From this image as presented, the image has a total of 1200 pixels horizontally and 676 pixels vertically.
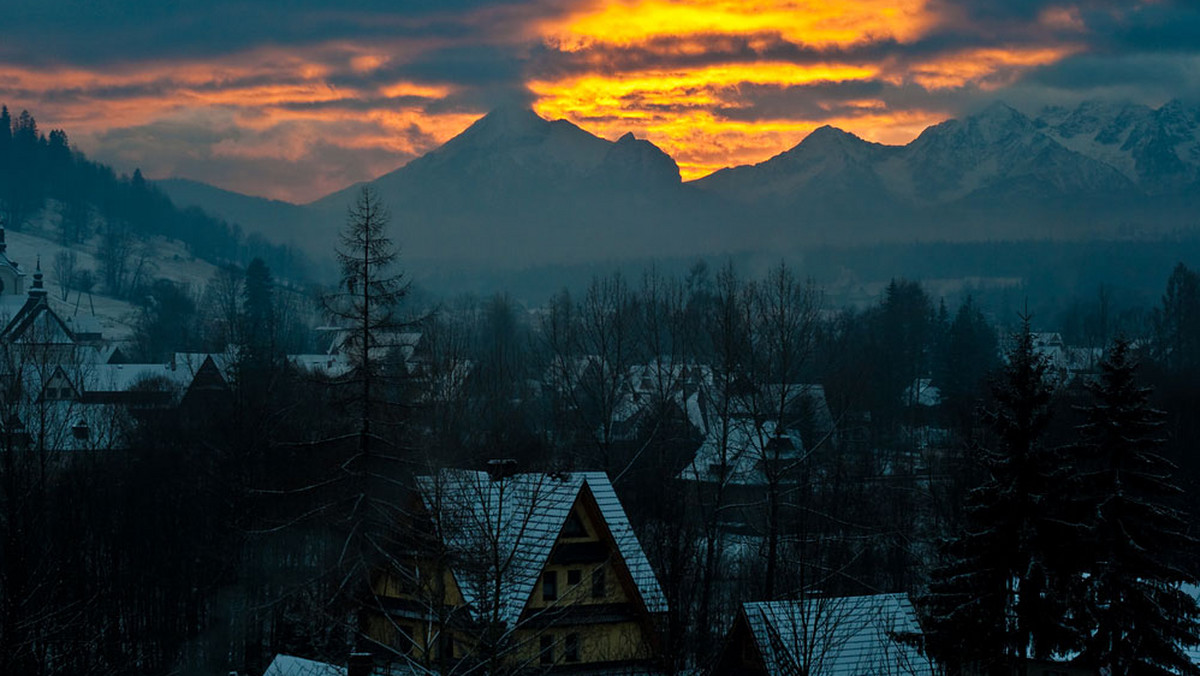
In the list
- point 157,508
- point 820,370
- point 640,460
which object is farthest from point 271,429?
point 820,370

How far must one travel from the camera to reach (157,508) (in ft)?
160

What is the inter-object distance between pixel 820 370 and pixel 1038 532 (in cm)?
6972

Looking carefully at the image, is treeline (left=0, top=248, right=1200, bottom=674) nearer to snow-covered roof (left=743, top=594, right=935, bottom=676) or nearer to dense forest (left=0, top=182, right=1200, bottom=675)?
dense forest (left=0, top=182, right=1200, bottom=675)

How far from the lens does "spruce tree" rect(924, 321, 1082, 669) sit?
21062mm

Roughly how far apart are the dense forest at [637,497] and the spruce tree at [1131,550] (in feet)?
0.21

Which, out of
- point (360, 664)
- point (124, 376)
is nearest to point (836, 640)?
point (360, 664)

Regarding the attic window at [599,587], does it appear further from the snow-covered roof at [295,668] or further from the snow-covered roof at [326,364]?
the snow-covered roof at [326,364]

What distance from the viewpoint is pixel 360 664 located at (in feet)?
79.3

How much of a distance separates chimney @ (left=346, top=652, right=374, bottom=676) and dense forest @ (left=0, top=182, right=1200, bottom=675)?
212 cm

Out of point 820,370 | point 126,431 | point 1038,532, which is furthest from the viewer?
point 820,370

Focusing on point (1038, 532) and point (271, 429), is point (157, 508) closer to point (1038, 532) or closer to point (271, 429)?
point (271, 429)

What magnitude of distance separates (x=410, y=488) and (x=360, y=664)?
358 cm

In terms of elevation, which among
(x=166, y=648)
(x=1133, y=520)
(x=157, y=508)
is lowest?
(x=166, y=648)

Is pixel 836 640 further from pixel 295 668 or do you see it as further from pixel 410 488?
pixel 295 668
